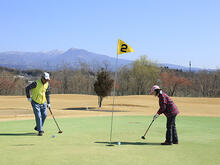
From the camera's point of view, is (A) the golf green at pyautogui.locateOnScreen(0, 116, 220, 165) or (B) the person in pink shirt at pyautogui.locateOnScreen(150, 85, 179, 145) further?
(B) the person in pink shirt at pyautogui.locateOnScreen(150, 85, 179, 145)

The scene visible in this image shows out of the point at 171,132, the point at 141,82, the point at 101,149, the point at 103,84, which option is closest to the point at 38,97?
the point at 101,149

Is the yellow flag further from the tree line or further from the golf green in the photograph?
the tree line

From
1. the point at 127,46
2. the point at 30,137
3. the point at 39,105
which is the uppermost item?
the point at 127,46

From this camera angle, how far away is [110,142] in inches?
396

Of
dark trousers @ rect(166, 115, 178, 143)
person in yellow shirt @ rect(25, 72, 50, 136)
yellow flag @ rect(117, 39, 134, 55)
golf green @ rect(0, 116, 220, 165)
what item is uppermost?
yellow flag @ rect(117, 39, 134, 55)

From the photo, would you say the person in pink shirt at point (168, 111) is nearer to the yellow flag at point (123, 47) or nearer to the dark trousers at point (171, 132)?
the dark trousers at point (171, 132)

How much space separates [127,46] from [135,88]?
4886 centimetres

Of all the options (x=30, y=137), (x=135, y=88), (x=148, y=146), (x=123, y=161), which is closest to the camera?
(x=123, y=161)

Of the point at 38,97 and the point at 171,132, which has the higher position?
the point at 38,97

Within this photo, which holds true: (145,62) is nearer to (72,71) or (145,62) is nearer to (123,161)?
(72,71)

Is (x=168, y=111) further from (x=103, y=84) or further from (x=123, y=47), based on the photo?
(x=103, y=84)

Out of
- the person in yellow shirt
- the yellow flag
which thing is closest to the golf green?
the person in yellow shirt

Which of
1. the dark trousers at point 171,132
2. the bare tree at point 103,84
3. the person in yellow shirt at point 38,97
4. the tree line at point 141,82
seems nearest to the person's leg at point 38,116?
the person in yellow shirt at point 38,97

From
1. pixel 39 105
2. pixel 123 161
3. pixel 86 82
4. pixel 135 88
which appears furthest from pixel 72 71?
pixel 123 161
